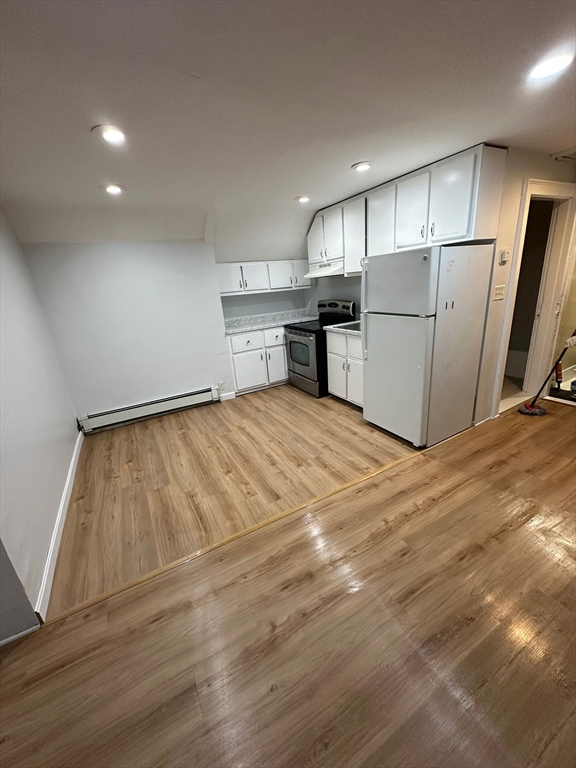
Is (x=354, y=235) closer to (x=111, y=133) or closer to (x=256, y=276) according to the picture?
(x=256, y=276)

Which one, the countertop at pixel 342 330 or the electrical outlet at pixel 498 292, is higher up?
the electrical outlet at pixel 498 292

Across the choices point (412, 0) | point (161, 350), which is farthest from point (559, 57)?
point (161, 350)

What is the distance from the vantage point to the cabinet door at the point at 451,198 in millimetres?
2248

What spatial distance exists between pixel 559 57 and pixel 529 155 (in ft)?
4.57

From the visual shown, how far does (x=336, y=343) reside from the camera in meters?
3.57

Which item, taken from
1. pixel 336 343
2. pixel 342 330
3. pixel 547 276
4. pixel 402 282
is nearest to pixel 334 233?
pixel 342 330

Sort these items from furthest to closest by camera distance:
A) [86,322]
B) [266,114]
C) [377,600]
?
1. [86,322]
2. [266,114]
3. [377,600]

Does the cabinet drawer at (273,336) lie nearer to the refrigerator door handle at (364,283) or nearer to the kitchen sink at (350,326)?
the kitchen sink at (350,326)

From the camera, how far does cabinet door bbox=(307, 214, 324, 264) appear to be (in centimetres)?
380

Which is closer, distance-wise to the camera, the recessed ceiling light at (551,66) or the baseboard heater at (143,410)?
the recessed ceiling light at (551,66)

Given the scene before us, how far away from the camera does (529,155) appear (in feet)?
7.93

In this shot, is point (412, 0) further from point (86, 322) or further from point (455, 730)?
point (86, 322)

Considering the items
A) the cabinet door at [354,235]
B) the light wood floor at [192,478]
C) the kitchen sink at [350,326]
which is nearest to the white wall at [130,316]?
the light wood floor at [192,478]

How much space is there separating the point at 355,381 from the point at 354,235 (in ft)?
5.34
